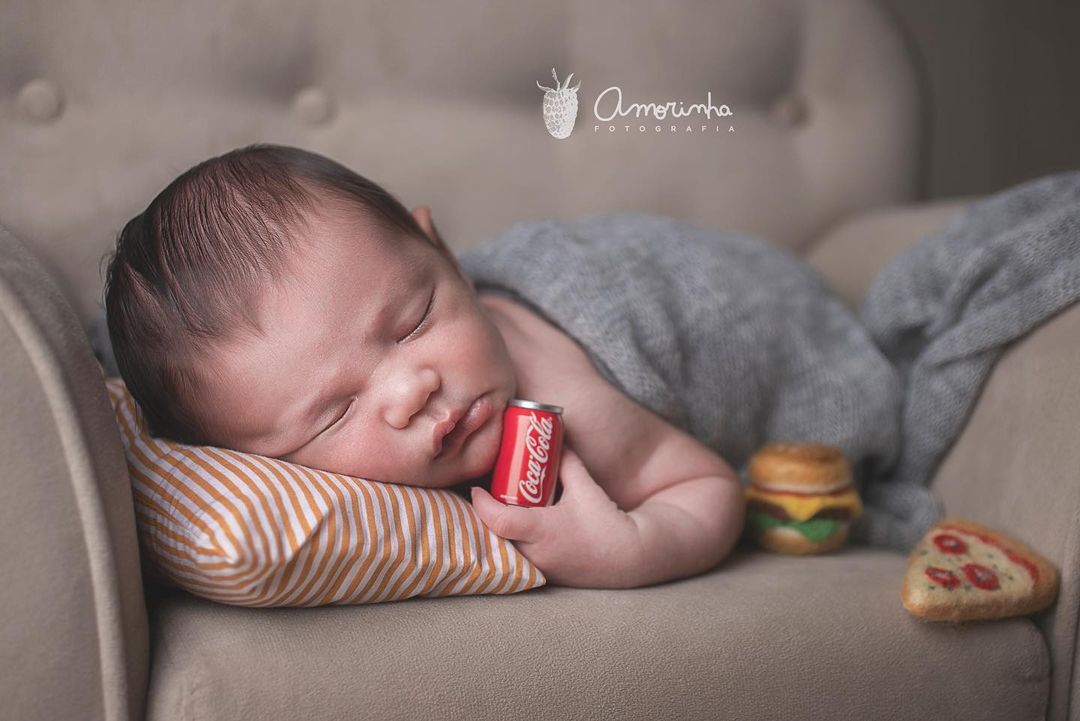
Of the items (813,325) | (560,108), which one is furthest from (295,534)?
(560,108)

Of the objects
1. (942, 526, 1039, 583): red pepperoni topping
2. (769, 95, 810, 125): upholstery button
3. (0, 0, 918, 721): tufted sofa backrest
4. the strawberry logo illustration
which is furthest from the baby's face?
(769, 95, 810, 125): upholstery button

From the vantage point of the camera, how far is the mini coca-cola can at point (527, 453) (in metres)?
1.00

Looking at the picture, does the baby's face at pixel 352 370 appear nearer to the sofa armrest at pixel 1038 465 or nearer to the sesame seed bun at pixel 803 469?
the sesame seed bun at pixel 803 469

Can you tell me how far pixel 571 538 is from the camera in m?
1.00

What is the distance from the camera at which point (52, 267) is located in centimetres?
132

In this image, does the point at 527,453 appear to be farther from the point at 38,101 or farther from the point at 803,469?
the point at 38,101

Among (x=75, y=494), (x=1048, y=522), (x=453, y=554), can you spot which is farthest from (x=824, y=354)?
(x=75, y=494)

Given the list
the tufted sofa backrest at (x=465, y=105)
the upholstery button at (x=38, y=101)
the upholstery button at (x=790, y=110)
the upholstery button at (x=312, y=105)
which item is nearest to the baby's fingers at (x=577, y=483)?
the tufted sofa backrest at (x=465, y=105)

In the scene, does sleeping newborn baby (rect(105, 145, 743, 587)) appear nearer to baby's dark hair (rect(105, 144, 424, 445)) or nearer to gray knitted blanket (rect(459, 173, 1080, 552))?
baby's dark hair (rect(105, 144, 424, 445))

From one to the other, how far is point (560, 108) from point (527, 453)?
0.86 meters

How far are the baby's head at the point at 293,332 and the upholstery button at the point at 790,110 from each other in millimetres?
1035

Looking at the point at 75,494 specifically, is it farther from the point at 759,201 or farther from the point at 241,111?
the point at 759,201

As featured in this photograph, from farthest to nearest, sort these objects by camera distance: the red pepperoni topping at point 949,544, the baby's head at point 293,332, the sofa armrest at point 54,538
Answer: the red pepperoni topping at point 949,544, the baby's head at point 293,332, the sofa armrest at point 54,538

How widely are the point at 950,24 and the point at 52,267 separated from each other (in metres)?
2.29
